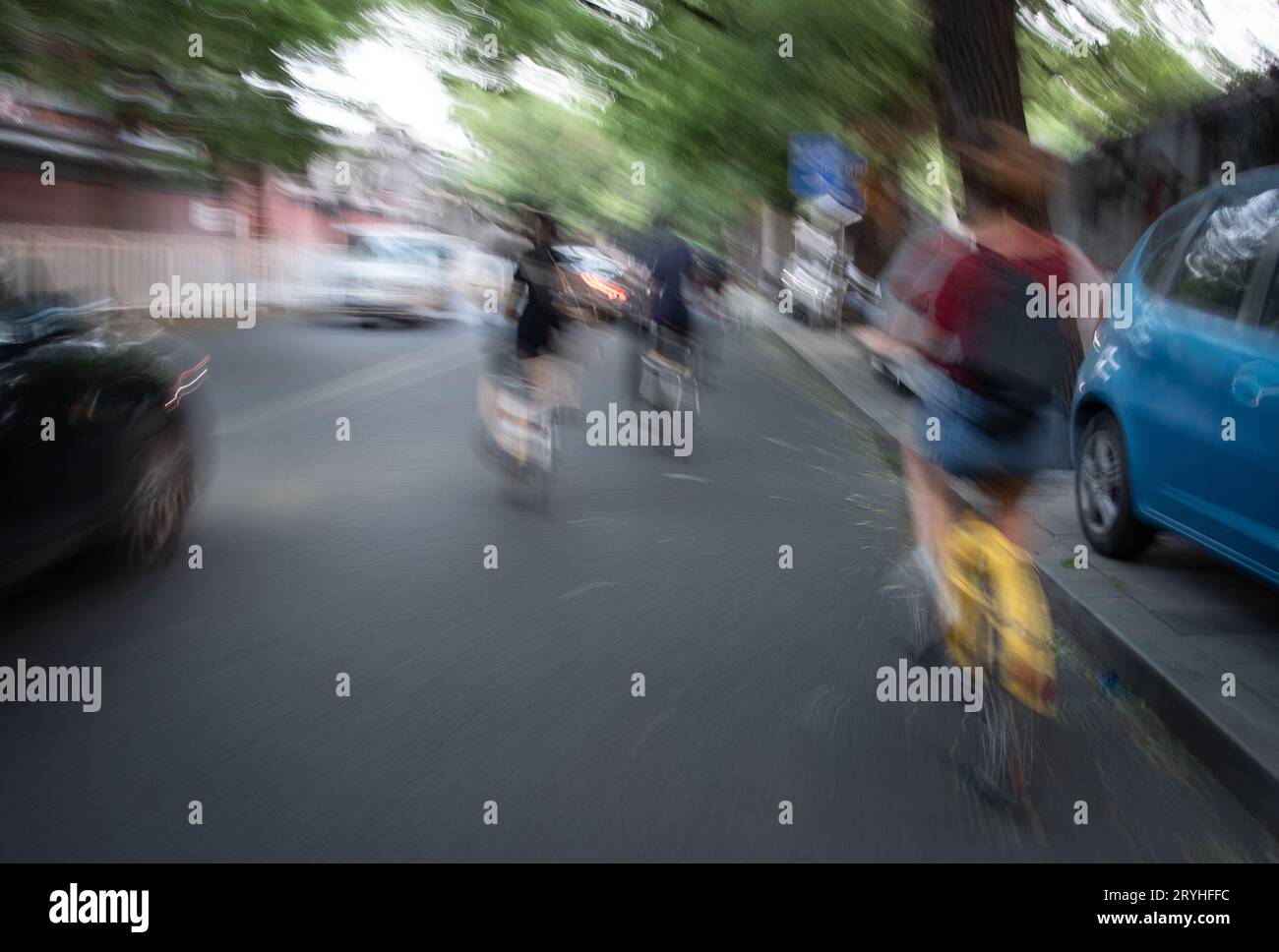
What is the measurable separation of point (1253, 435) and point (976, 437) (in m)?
1.58

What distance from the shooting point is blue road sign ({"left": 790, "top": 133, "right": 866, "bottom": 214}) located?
58.1 ft

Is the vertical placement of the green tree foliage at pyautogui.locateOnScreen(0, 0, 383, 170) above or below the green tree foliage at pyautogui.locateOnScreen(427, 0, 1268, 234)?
above

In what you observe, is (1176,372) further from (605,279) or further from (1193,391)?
(605,279)

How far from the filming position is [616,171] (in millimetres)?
72875

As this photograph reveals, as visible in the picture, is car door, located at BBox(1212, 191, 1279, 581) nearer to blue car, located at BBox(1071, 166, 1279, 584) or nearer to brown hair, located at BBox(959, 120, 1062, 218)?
blue car, located at BBox(1071, 166, 1279, 584)

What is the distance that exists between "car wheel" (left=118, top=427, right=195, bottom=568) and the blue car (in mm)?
4408

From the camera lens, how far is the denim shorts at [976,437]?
13.8 ft

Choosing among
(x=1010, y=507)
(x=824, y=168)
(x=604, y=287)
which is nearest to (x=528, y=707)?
(x=1010, y=507)

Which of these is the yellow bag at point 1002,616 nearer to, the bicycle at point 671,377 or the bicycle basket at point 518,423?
the bicycle basket at point 518,423

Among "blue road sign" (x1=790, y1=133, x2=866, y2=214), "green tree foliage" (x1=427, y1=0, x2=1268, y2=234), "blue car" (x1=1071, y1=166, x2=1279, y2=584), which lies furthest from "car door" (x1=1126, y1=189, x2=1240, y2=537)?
"blue road sign" (x1=790, y1=133, x2=866, y2=214)

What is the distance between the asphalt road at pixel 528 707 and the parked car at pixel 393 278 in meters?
16.5

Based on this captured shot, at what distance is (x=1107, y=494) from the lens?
6.93 metres
